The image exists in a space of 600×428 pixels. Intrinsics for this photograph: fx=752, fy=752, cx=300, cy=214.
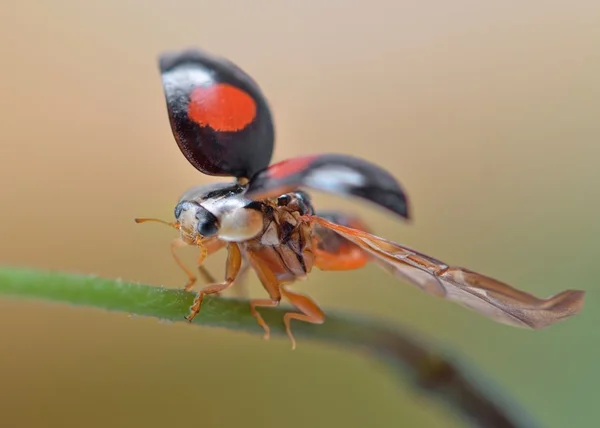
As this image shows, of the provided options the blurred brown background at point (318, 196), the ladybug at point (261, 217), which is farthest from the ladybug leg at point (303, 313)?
the blurred brown background at point (318, 196)

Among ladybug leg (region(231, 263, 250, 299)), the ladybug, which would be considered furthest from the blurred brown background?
the ladybug

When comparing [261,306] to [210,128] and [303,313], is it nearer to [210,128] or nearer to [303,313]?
[303,313]

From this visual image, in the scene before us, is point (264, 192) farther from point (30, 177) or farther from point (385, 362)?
point (30, 177)

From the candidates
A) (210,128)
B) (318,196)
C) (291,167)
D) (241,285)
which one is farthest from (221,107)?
(318,196)

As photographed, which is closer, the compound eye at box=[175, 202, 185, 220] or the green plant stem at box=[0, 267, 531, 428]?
the green plant stem at box=[0, 267, 531, 428]

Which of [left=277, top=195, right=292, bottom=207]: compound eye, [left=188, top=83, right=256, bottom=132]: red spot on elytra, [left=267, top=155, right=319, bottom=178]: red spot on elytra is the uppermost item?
[left=188, top=83, right=256, bottom=132]: red spot on elytra

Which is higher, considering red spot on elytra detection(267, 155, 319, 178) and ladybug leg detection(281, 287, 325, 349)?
red spot on elytra detection(267, 155, 319, 178)

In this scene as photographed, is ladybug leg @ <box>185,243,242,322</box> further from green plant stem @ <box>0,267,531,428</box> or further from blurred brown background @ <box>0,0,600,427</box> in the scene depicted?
blurred brown background @ <box>0,0,600,427</box>

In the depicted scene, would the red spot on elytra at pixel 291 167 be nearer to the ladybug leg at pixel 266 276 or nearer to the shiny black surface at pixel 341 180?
the shiny black surface at pixel 341 180
